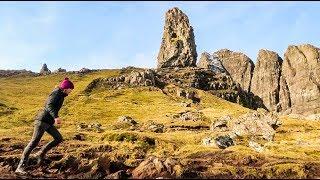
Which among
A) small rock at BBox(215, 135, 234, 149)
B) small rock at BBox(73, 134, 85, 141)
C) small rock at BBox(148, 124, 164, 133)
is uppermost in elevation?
small rock at BBox(148, 124, 164, 133)

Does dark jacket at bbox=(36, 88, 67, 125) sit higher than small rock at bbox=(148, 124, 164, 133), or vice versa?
small rock at bbox=(148, 124, 164, 133)

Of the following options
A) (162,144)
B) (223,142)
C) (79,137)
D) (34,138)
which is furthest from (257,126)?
(34,138)

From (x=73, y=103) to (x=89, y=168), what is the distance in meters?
158

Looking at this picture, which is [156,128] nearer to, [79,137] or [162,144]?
[79,137]

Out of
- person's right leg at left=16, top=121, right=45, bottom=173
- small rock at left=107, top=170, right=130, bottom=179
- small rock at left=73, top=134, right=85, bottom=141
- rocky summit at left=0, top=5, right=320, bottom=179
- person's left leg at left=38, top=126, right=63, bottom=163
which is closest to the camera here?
small rock at left=107, top=170, right=130, bottom=179

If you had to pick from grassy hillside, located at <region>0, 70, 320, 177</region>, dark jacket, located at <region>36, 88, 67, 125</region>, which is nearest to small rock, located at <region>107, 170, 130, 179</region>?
dark jacket, located at <region>36, 88, 67, 125</region>

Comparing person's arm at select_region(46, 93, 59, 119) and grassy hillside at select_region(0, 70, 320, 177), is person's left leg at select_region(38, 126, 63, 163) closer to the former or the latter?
person's arm at select_region(46, 93, 59, 119)

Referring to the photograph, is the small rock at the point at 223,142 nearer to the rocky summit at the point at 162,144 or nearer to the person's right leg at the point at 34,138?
the rocky summit at the point at 162,144

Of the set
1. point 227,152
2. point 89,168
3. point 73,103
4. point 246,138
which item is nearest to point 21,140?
point 246,138

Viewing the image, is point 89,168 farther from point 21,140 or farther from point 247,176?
point 21,140

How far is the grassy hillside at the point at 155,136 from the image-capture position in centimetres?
3709

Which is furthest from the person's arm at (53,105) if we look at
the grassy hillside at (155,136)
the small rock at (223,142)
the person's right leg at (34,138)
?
the small rock at (223,142)

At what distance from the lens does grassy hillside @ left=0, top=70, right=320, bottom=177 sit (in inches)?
1460

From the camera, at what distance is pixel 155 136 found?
264 ft
